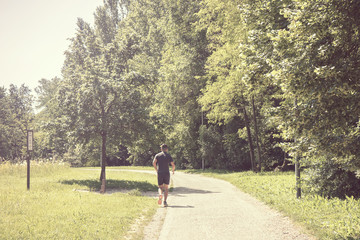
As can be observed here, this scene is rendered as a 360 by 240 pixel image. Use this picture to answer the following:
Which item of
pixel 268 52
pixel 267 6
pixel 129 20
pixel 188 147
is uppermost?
pixel 129 20

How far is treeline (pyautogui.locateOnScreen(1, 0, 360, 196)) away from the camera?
655 centimetres

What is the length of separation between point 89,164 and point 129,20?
2300cm

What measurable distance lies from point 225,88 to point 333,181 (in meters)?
11.4

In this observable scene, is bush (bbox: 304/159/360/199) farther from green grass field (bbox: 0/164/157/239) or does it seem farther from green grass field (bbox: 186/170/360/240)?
green grass field (bbox: 0/164/157/239)

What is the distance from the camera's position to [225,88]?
20516mm

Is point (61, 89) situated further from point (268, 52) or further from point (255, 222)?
point (255, 222)

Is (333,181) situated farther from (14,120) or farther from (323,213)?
(14,120)

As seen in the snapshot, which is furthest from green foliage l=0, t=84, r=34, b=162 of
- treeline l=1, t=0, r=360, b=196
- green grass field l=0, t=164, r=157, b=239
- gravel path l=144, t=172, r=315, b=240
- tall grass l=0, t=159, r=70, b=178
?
gravel path l=144, t=172, r=315, b=240

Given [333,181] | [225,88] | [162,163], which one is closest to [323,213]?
[333,181]

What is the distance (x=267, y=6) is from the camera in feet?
34.3

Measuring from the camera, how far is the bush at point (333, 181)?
32.7 feet

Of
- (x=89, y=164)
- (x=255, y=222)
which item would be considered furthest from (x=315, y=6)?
(x=89, y=164)

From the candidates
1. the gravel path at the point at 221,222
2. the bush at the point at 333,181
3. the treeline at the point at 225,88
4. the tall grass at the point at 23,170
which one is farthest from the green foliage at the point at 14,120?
the bush at the point at 333,181

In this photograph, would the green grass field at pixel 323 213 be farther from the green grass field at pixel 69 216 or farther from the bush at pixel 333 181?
the green grass field at pixel 69 216
